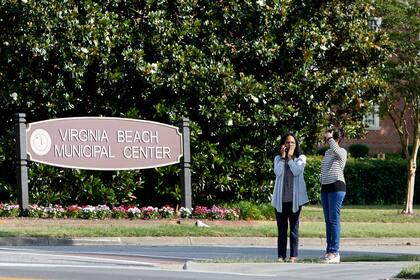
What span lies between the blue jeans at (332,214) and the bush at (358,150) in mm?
33881

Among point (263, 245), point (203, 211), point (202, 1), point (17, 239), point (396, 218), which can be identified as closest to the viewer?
point (17, 239)

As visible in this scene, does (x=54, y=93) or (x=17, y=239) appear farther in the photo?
(x=54, y=93)

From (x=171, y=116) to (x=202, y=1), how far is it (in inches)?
115

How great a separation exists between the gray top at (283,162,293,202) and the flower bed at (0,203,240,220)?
10009 mm

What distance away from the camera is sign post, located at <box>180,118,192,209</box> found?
2696 centimetres

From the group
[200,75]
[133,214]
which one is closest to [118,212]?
[133,214]

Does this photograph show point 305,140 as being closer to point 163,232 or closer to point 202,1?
point 202,1

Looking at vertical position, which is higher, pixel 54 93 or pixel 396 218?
pixel 54 93

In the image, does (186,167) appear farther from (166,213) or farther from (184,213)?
(166,213)

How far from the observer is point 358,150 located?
50250mm

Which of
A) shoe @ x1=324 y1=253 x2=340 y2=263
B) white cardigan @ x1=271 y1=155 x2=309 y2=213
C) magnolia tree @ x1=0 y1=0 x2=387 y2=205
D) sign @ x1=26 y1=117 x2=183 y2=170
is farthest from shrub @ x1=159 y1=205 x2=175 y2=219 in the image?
shoe @ x1=324 y1=253 x2=340 y2=263

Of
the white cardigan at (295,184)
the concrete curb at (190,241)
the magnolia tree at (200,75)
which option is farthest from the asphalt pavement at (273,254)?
the magnolia tree at (200,75)

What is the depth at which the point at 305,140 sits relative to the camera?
29.3 metres

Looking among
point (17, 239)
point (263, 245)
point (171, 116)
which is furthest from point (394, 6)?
point (17, 239)
